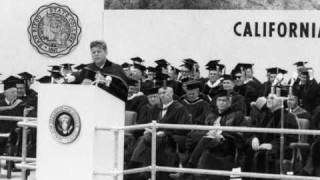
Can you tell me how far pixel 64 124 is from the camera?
43.4 ft

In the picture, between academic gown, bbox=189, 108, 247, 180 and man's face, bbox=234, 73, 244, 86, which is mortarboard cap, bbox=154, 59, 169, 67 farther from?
academic gown, bbox=189, 108, 247, 180

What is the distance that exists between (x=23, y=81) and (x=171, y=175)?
542 cm

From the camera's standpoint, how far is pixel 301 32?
21.6 m

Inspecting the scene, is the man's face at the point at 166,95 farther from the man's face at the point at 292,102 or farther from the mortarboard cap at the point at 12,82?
the mortarboard cap at the point at 12,82

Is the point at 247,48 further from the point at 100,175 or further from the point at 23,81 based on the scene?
the point at 100,175

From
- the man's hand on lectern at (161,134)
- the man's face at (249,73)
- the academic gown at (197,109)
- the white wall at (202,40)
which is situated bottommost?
the man's hand on lectern at (161,134)

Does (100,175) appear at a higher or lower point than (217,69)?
lower

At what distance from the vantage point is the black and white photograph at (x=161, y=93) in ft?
43.5

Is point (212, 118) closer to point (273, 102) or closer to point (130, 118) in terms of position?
point (273, 102)

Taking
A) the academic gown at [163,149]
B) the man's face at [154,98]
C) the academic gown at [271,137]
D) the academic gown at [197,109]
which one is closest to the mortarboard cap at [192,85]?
the academic gown at [197,109]

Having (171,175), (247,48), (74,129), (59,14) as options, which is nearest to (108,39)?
(59,14)

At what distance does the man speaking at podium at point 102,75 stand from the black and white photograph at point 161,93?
19mm

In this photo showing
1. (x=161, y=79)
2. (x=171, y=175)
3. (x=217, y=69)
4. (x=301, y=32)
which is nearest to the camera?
(x=171, y=175)

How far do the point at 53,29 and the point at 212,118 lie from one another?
9.24 metres
